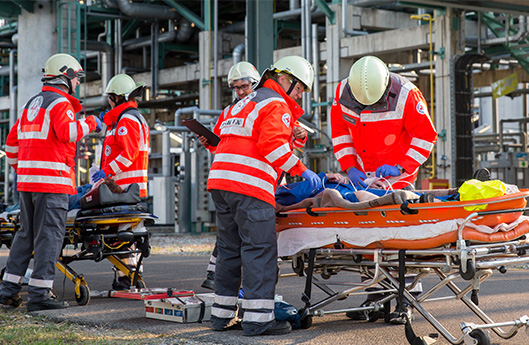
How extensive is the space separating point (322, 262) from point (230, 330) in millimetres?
801

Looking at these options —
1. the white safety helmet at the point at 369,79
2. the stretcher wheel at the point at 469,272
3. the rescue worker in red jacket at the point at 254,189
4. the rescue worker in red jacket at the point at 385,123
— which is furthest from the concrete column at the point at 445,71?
the stretcher wheel at the point at 469,272

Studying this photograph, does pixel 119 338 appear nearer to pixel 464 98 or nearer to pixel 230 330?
pixel 230 330

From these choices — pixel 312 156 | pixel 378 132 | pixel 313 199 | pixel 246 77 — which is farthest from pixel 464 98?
pixel 313 199

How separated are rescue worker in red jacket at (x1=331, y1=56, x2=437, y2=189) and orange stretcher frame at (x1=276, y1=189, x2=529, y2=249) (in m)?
0.96

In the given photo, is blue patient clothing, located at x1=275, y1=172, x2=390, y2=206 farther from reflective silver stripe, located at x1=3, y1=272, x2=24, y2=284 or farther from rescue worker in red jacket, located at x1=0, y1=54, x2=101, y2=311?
reflective silver stripe, located at x1=3, y1=272, x2=24, y2=284

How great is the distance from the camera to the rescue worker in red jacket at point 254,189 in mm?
4844

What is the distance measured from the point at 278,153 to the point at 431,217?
109 cm

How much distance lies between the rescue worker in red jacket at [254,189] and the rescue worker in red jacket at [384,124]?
0.70 meters

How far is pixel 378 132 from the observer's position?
5836 millimetres

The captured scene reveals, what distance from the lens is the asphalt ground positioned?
4.77 metres

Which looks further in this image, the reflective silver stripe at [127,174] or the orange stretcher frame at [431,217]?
the reflective silver stripe at [127,174]

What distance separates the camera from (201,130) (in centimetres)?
602

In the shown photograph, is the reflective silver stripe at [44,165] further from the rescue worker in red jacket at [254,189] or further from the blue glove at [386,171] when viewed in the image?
the blue glove at [386,171]

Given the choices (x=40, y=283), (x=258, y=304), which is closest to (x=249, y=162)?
(x=258, y=304)
